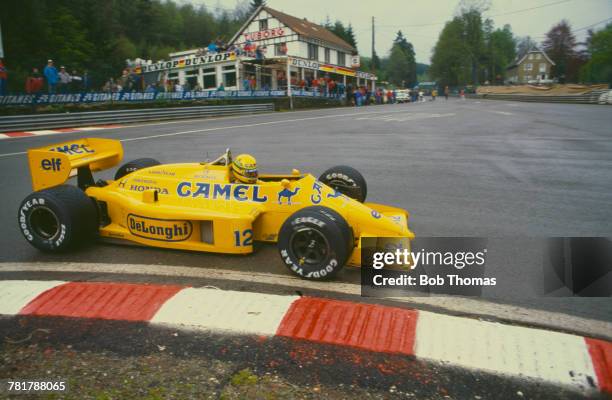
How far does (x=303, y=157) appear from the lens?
397 inches

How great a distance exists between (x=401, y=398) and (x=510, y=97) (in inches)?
1908

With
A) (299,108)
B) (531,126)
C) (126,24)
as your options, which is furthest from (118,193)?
(126,24)

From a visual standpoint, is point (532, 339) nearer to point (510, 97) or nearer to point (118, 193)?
point (118, 193)

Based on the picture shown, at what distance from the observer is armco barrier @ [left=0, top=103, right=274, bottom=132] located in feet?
54.2

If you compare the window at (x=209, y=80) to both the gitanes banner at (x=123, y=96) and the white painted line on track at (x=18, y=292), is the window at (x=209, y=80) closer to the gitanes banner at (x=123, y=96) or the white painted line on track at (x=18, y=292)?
the gitanes banner at (x=123, y=96)

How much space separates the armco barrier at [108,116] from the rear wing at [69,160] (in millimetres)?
12739

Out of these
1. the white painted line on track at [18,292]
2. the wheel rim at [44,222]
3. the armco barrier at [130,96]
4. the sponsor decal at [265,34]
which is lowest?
the white painted line on track at [18,292]

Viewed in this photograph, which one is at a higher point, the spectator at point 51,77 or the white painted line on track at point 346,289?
the spectator at point 51,77

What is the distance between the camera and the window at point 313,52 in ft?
156

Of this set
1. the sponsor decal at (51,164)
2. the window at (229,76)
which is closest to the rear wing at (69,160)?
the sponsor decal at (51,164)

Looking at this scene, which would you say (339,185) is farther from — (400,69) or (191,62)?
(400,69)

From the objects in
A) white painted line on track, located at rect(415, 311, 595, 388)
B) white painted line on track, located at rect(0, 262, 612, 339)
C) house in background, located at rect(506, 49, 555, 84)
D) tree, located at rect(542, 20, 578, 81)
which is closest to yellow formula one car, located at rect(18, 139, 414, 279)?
white painted line on track, located at rect(0, 262, 612, 339)

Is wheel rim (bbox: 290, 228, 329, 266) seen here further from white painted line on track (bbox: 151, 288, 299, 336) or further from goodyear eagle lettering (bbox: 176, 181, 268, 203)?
goodyear eagle lettering (bbox: 176, 181, 268, 203)

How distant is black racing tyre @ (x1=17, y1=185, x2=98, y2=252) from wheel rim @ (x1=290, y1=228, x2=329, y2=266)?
2.12 meters
